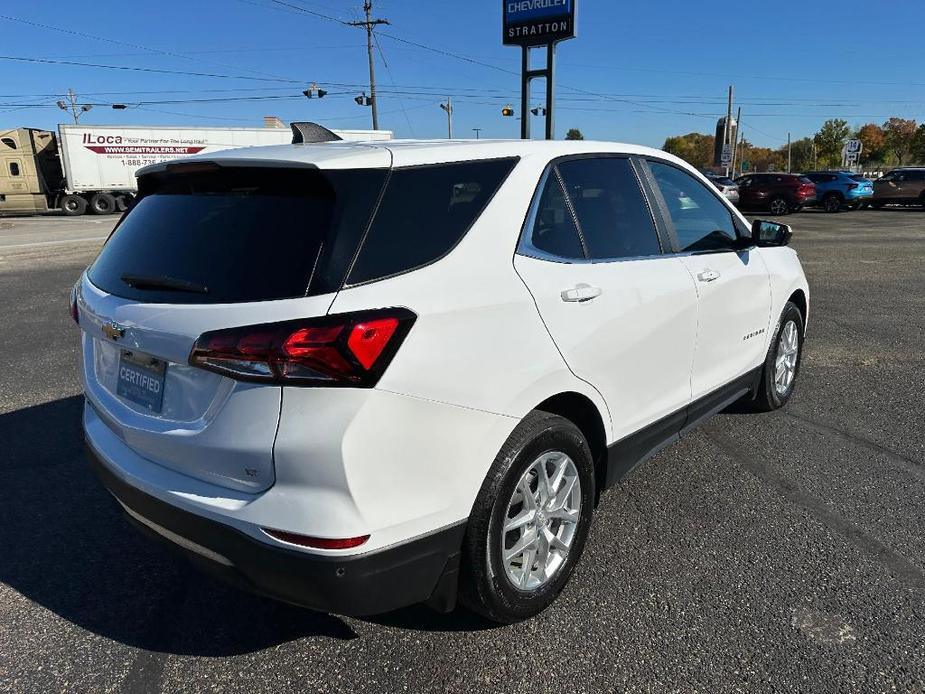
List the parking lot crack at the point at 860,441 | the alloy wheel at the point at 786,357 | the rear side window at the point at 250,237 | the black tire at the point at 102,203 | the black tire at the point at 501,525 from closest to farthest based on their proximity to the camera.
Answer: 1. the rear side window at the point at 250,237
2. the black tire at the point at 501,525
3. the parking lot crack at the point at 860,441
4. the alloy wheel at the point at 786,357
5. the black tire at the point at 102,203

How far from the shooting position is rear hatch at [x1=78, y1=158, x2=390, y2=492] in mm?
1916

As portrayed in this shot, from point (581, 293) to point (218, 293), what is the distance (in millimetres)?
1290

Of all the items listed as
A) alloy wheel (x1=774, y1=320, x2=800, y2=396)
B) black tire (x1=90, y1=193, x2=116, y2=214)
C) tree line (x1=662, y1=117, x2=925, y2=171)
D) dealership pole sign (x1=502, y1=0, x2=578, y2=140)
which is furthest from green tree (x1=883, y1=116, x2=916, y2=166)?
alloy wheel (x1=774, y1=320, x2=800, y2=396)

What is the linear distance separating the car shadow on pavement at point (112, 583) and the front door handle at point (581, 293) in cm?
148

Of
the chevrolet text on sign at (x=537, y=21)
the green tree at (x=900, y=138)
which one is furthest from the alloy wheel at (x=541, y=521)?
the green tree at (x=900, y=138)

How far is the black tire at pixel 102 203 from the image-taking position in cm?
3167

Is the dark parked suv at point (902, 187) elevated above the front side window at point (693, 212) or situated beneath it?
situated beneath

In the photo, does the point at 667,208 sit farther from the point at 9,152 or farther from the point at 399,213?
the point at 9,152

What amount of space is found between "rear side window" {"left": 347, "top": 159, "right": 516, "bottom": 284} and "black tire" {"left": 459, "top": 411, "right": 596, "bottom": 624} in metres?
0.68

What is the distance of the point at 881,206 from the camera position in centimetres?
2816

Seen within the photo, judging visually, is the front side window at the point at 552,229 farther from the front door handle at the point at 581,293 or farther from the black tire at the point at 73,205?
the black tire at the point at 73,205

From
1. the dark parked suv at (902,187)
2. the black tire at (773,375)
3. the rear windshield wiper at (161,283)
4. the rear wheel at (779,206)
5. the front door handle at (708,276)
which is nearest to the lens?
the rear windshield wiper at (161,283)

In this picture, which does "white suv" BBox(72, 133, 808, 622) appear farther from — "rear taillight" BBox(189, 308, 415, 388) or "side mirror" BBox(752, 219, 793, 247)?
"side mirror" BBox(752, 219, 793, 247)

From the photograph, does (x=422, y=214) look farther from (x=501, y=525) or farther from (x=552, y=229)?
(x=501, y=525)
